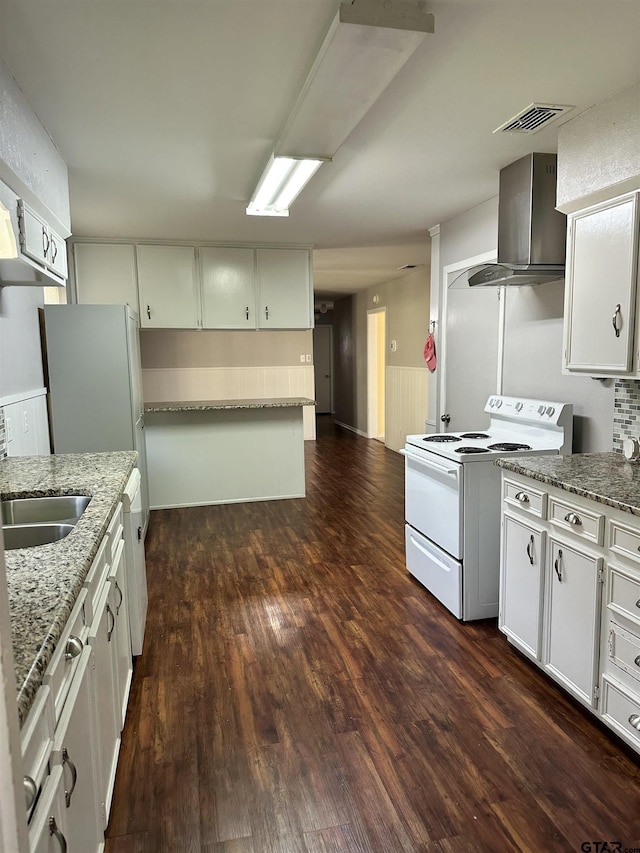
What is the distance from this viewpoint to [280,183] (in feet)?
9.78

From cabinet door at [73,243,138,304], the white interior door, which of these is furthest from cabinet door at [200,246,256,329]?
the white interior door

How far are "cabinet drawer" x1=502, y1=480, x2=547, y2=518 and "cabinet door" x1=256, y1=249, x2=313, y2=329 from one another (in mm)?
3144

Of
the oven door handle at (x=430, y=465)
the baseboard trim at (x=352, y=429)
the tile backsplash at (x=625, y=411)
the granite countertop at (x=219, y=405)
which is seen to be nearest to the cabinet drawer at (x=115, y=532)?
the oven door handle at (x=430, y=465)

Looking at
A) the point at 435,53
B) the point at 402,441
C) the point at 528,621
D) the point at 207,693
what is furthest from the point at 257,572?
the point at 402,441

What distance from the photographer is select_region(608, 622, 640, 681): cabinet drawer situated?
1.71 meters

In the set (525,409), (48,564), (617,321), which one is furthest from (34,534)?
(525,409)

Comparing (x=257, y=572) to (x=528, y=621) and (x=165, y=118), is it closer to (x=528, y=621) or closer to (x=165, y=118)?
(x=528, y=621)

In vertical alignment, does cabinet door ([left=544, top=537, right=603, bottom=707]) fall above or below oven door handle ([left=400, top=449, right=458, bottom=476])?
below

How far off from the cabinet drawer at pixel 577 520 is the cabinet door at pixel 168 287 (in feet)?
12.0

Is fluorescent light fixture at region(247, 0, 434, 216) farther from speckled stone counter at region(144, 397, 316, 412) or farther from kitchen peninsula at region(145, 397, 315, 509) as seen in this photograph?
kitchen peninsula at region(145, 397, 315, 509)

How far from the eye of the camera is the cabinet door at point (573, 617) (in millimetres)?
1888

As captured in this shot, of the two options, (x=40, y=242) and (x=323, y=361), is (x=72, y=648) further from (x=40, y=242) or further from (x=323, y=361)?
(x=323, y=361)

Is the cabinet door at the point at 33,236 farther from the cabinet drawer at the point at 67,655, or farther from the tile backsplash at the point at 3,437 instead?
the cabinet drawer at the point at 67,655

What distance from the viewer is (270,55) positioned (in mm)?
1856
